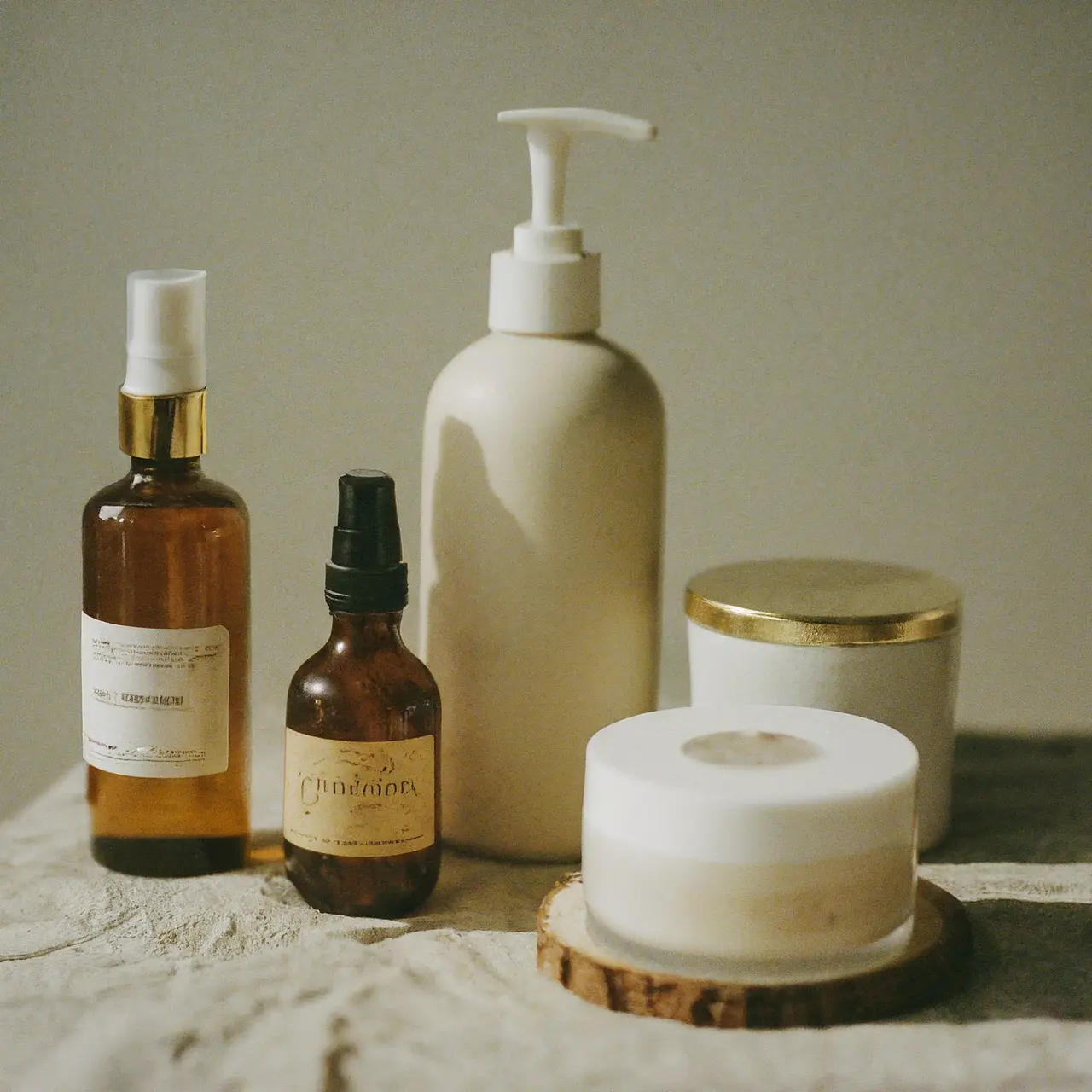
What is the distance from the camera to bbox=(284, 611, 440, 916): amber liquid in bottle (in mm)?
520

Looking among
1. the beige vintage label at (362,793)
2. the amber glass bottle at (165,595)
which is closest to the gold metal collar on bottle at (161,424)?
the amber glass bottle at (165,595)

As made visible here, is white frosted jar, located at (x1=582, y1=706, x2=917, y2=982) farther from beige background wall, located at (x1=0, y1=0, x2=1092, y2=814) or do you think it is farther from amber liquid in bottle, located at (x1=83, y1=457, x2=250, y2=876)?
beige background wall, located at (x1=0, y1=0, x2=1092, y2=814)

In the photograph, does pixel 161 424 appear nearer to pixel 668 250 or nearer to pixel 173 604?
pixel 173 604

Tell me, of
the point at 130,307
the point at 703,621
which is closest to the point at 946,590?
the point at 703,621

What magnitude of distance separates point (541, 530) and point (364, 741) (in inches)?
4.1

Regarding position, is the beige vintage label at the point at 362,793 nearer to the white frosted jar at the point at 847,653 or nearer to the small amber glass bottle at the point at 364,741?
the small amber glass bottle at the point at 364,741

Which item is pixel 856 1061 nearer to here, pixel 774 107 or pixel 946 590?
pixel 946 590

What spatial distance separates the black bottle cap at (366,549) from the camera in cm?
51

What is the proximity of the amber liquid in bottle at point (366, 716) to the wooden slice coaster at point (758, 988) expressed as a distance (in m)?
0.07

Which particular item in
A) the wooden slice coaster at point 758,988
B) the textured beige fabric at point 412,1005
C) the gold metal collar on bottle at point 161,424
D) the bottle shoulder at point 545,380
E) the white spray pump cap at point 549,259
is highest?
the white spray pump cap at point 549,259

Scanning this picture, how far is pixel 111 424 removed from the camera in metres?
0.77

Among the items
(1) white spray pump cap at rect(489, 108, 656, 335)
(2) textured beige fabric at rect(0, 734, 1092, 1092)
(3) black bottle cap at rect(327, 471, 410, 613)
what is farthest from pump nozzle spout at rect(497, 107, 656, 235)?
(2) textured beige fabric at rect(0, 734, 1092, 1092)

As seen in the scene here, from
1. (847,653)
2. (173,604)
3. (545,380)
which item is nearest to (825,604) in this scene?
(847,653)

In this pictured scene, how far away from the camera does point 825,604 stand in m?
0.58
